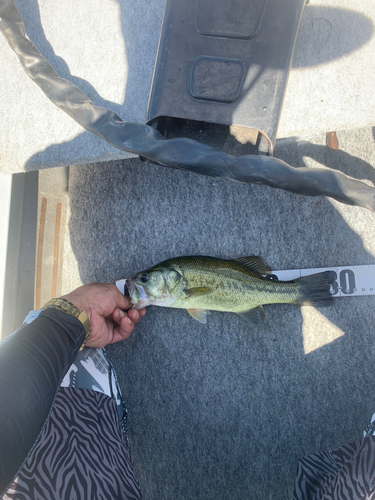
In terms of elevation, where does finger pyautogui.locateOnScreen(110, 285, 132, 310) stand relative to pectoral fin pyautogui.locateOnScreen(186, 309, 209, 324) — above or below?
above

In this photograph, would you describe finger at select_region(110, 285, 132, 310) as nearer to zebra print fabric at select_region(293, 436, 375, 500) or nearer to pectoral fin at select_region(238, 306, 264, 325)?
pectoral fin at select_region(238, 306, 264, 325)

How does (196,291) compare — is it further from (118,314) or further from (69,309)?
(69,309)

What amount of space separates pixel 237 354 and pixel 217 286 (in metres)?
0.40

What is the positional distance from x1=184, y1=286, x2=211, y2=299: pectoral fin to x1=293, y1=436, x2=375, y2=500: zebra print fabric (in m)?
0.77

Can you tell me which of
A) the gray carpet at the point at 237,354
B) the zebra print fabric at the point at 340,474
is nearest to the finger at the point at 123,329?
the gray carpet at the point at 237,354

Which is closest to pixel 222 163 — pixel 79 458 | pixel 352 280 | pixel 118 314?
pixel 118 314

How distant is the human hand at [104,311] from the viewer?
1.27 m

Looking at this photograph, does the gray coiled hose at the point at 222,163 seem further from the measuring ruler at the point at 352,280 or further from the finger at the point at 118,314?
the finger at the point at 118,314

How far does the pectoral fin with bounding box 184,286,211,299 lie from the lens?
136 cm

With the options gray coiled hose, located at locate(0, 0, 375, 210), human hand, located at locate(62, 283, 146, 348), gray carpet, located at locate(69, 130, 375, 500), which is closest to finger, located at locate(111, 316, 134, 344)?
human hand, located at locate(62, 283, 146, 348)

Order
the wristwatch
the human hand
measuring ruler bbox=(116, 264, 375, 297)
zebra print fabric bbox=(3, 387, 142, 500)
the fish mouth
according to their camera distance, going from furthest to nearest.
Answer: measuring ruler bbox=(116, 264, 375, 297), the fish mouth, the human hand, the wristwatch, zebra print fabric bbox=(3, 387, 142, 500)

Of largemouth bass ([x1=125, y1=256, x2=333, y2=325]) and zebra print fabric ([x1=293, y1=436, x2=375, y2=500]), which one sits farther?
largemouth bass ([x1=125, y1=256, x2=333, y2=325])

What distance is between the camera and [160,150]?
1.01 metres

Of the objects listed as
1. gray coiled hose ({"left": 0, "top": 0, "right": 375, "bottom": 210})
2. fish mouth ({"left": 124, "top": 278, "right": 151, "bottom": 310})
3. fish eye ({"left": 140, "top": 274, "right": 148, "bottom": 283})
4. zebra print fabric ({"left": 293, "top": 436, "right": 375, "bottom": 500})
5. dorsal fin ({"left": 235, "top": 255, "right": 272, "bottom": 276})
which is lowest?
zebra print fabric ({"left": 293, "top": 436, "right": 375, "bottom": 500})
